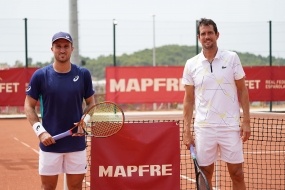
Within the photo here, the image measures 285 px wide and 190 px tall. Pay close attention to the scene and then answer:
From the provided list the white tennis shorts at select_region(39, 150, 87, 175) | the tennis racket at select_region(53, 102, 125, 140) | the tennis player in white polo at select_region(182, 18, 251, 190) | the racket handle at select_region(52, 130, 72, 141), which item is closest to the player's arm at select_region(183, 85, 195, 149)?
the tennis player in white polo at select_region(182, 18, 251, 190)

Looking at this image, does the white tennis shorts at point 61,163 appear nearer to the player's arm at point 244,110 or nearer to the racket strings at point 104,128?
the racket strings at point 104,128

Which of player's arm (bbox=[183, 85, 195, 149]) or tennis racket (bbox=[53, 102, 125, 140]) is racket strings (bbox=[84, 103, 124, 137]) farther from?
player's arm (bbox=[183, 85, 195, 149])

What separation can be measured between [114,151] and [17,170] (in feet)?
12.6

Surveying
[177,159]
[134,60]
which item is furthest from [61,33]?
[134,60]

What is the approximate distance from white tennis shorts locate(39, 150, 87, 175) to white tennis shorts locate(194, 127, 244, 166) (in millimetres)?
1194

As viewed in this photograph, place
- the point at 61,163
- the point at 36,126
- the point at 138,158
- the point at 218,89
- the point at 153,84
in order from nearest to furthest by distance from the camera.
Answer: the point at 36,126 → the point at 61,163 → the point at 218,89 → the point at 138,158 → the point at 153,84

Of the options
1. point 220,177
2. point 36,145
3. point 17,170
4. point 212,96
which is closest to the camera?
point 212,96

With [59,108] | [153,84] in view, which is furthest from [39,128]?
[153,84]

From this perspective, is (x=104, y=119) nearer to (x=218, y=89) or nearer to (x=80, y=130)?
(x=80, y=130)

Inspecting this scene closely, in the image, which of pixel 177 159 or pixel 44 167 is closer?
pixel 44 167

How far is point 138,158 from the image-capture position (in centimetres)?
593

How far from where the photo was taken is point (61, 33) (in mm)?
4805

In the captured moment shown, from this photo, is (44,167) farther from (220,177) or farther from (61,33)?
(220,177)

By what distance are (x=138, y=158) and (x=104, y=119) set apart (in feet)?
2.94
